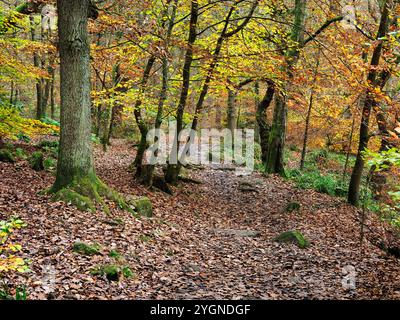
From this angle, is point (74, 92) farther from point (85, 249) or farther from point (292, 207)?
point (292, 207)

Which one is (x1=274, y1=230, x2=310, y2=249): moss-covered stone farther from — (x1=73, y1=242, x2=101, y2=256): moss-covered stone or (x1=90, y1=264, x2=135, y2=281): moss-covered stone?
(x1=73, y1=242, x2=101, y2=256): moss-covered stone

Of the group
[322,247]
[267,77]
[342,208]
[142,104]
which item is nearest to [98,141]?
[142,104]

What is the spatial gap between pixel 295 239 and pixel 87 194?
16.7 ft

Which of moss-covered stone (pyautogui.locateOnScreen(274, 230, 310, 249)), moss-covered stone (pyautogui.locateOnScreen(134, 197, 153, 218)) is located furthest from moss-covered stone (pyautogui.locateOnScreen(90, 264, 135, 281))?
moss-covered stone (pyautogui.locateOnScreen(274, 230, 310, 249))

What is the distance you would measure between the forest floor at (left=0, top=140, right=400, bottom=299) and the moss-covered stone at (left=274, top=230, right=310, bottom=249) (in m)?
0.18

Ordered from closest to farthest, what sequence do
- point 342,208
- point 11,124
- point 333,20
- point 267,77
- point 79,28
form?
point 79,28 → point 11,124 → point 267,77 → point 342,208 → point 333,20

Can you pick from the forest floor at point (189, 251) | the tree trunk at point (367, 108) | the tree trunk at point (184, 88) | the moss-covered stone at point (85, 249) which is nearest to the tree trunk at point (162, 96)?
the forest floor at point (189, 251)

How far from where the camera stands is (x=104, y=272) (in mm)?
5789

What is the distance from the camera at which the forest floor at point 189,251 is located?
577cm

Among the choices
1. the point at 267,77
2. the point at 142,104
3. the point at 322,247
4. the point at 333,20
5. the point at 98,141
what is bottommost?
the point at 322,247

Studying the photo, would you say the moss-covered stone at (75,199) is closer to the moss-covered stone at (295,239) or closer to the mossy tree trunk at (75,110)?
the mossy tree trunk at (75,110)

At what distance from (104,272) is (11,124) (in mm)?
6716
